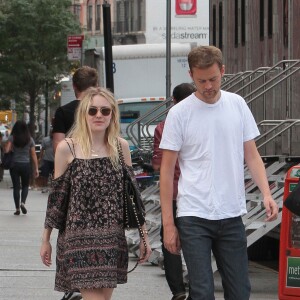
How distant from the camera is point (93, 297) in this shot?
24.2ft

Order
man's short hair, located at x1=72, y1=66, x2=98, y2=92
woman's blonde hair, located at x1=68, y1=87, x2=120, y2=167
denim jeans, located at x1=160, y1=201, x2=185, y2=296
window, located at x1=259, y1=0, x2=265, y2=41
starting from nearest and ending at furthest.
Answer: woman's blonde hair, located at x1=68, y1=87, x2=120, y2=167 < man's short hair, located at x1=72, y1=66, x2=98, y2=92 < denim jeans, located at x1=160, y1=201, x2=185, y2=296 < window, located at x1=259, y1=0, x2=265, y2=41

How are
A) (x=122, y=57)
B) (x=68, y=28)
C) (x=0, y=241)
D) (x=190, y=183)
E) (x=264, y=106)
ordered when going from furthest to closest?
(x=68, y=28) < (x=122, y=57) < (x=0, y=241) < (x=264, y=106) < (x=190, y=183)

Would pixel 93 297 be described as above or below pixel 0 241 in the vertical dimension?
above

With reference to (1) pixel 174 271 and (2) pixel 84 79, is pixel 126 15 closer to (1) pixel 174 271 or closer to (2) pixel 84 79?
(1) pixel 174 271

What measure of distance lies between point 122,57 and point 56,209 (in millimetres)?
23272

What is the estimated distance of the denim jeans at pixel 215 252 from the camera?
701cm

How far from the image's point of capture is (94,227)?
7348 mm

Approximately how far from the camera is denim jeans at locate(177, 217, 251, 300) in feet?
23.0

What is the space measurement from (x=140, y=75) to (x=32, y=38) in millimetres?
18333

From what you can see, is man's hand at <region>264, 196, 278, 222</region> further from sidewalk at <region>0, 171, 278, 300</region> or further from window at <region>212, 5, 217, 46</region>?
window at <region>212, 5, 217, 46</region>

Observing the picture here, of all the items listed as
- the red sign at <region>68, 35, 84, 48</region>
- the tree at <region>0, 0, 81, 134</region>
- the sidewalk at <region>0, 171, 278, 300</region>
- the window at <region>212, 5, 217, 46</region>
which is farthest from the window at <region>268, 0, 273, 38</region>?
the tree at <region>0, 0, 81, 134</region>

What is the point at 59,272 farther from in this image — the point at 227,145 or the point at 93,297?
the point at 227,145

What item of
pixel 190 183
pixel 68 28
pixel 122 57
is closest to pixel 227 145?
pixel 190 183

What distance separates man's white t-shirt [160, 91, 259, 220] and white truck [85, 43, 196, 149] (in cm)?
2264
